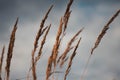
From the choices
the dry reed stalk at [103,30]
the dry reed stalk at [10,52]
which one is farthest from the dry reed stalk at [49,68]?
the dry reed stalk at [103,30]

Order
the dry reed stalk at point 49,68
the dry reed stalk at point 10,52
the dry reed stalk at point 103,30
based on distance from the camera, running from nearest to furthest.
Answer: the dry reed stalk at point 10,52
the dry reed stalk at point 49,68
the dry reed stalk at point 103,30

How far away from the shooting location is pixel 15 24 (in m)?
2.71

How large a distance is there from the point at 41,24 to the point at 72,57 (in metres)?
0.58

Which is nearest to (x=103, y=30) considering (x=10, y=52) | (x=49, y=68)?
(x=49, y=68)

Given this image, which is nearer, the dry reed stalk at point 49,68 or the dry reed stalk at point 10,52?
the dry reed stalk at point 10,52

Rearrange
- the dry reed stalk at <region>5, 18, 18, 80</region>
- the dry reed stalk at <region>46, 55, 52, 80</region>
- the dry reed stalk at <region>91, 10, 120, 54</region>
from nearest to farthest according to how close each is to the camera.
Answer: the dry reed stalk at <region>5, 18, 18, 80</region> < the dry reed stalk at <region>46, 55, 52, 80</region> < the dry reed stalk at <region>91, 10, 120, 54</region>

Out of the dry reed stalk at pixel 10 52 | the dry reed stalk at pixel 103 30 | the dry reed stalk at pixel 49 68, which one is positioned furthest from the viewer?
the dry reed stalk at pixel 103 30

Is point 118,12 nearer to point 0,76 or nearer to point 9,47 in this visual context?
point 9,47

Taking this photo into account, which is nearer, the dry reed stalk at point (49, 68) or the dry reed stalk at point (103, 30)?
the dry reed stalk at point (49, 68)

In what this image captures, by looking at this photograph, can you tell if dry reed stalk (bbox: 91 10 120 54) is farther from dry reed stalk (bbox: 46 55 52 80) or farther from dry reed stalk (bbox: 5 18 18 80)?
dry reed stalk (bbox: 5 18 18 80)

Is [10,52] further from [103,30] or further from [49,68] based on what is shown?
[103,30]

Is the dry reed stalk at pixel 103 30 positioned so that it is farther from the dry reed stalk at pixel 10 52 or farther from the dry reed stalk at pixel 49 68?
the dry reed stalk at pixel 10 52

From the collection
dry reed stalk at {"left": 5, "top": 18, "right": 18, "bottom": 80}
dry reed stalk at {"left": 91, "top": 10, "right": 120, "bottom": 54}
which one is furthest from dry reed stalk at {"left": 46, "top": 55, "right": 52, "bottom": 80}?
dry reed stalk at {"left": 91, "top": 10, "right": 120, "bottom": 54}

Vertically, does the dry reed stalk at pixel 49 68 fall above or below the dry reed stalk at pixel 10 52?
below
